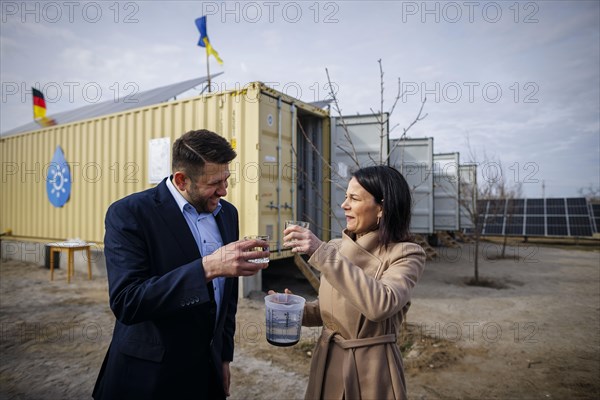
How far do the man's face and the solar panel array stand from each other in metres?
16.6

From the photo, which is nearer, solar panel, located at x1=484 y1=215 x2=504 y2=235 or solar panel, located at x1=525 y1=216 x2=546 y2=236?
solar panel, located at x1=525 y1=216 x2=546 y2=236

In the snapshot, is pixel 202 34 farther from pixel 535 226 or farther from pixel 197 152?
pixel 535 226

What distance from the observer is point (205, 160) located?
1.61m

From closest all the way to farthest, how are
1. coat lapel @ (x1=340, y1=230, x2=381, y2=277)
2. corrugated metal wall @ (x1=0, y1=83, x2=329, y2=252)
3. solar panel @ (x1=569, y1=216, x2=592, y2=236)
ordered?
coat lapel @ (x1=340, y1=230, x2=381, y2=277) → corrugated metal wall @ (x1=0, y1=83, x2=329, y2=252) → solar panel @ (x1=569, y1=216, x2=592, y2=236)

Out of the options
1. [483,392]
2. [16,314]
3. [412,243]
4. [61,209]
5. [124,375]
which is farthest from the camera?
[61,209]

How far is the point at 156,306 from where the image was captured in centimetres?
127

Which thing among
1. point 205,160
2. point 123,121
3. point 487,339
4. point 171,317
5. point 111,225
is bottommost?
point 487,339

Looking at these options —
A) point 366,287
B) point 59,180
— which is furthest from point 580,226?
point 59,180

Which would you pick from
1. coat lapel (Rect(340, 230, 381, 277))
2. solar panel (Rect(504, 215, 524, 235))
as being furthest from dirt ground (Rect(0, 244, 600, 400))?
solar panel (Rect(504, 215, 524, 235))

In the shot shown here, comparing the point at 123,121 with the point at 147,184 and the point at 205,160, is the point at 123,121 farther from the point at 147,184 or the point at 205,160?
the point at 205,160

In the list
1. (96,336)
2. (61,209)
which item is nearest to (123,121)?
(61,209)

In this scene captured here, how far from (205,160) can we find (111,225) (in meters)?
0.48

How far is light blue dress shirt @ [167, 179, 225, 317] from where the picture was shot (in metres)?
1.64

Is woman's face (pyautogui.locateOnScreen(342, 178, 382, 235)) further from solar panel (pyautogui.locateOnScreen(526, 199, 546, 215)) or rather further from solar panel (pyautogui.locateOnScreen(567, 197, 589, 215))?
solar panel (pyautogui.locateOnScreen(567, 197, 589, 215))
